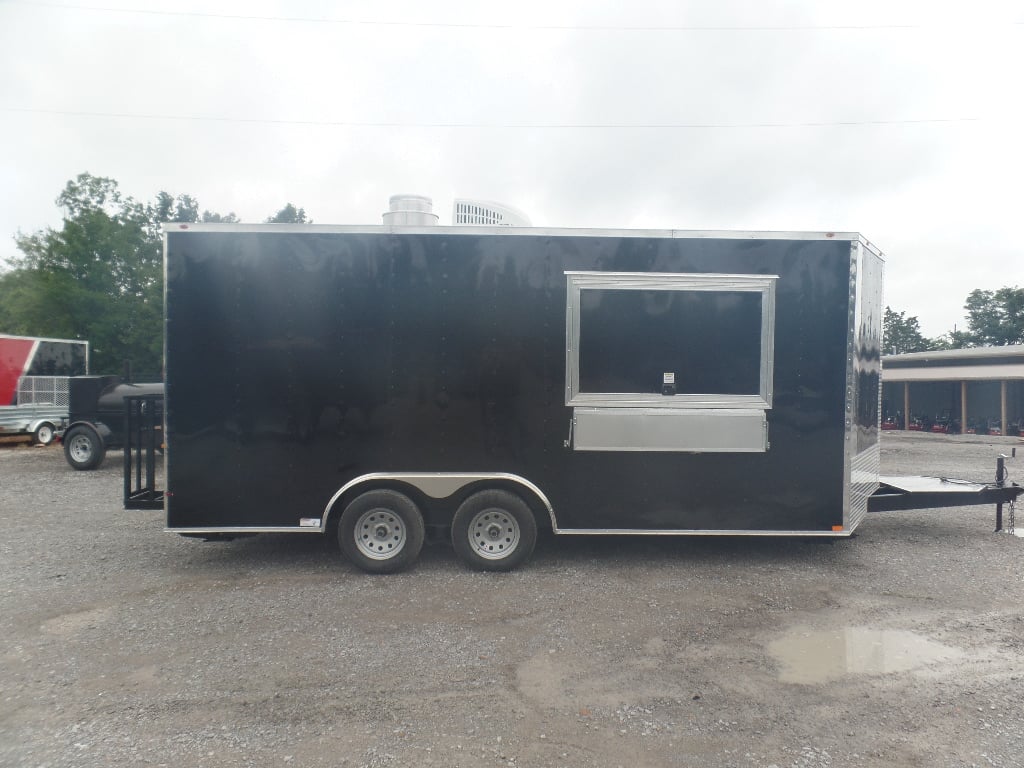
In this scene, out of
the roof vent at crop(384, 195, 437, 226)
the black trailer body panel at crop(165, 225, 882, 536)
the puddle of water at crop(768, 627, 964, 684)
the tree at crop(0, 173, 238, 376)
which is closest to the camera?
the puddle of water at crop(768, 627, 964, 684)

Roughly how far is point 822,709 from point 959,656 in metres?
1.43

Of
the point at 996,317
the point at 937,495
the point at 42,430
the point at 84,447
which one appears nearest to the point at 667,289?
the point at 937,495

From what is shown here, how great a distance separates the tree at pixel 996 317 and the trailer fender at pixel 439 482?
60.0 meters

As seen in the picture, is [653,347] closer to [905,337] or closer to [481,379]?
[481,379]

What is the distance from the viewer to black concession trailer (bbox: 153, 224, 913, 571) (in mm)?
5805

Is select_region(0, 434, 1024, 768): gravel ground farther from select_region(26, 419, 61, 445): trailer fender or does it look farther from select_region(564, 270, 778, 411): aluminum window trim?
select_region(26, 419, 61, 445): trailer fender

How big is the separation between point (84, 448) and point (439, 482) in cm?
1060

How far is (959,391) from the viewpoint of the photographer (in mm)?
24188

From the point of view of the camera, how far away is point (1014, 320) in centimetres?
5281

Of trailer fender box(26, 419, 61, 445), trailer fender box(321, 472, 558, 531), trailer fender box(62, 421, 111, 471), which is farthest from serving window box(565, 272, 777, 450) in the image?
trailer fender box(26, 419, 61, 445)

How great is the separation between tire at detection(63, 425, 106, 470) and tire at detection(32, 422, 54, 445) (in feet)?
20.4

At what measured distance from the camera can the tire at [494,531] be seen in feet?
19.3

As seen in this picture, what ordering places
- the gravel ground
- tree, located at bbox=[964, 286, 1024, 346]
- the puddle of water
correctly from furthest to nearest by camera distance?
1. tree, located at bbox=[964, 286, 1024, 346]
2. the puddle of water
3. the gravel ground

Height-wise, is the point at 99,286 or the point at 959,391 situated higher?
the point at 99,286
